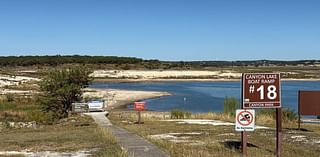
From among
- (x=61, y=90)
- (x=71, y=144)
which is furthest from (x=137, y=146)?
(x=61, y=90)

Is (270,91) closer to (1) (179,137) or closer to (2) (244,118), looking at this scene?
(2) (244,118)

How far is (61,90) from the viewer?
108 feet

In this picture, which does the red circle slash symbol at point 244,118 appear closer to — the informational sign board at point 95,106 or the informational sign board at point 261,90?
the informational sign board at point 261,90

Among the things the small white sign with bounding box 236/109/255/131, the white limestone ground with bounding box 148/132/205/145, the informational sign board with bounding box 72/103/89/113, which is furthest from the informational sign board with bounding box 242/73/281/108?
the informational sign board with bounding box 72/103/89/113

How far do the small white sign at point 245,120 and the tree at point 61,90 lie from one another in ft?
71.2

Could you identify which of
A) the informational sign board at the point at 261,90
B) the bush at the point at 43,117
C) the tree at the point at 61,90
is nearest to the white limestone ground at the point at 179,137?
the informational sign board at the point at 261,90

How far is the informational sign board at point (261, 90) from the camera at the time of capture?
12703mm

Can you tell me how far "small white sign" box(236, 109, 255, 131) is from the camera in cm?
1263

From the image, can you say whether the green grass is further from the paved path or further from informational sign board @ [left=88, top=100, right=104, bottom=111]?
informational sign board @ [left=88, top=100, right=104, bottom=111]

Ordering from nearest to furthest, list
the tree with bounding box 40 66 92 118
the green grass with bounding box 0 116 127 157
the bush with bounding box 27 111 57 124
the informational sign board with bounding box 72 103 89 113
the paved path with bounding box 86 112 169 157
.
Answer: the paved path with bounding box 86 112 169 157 → the green grass with bounding box 0 116 127 157 → the bush with bounding box 27 111 57 124 → the informational sign board with bounding box 72 103 89 113 → the tree with bounding box 40 66 92 118

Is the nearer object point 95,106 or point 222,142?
point 222,142

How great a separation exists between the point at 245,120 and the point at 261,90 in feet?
2.78

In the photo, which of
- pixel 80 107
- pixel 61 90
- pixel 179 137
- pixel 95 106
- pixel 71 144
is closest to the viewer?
pixel 71 144

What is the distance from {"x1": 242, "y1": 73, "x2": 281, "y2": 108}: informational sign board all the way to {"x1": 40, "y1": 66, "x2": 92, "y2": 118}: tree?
71.0ft
